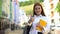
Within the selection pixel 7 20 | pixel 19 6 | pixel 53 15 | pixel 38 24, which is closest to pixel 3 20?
pixel 7 20

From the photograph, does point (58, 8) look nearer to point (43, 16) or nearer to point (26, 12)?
point (43, 16)

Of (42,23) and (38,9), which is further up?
(38,9)

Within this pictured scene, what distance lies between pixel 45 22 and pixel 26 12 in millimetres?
164

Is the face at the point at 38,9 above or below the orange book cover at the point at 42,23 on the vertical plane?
above

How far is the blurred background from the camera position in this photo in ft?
3.10

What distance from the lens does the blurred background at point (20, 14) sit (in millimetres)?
946

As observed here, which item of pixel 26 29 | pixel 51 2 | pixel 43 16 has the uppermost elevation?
pixel 51 2

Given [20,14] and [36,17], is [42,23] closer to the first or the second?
[36,17]

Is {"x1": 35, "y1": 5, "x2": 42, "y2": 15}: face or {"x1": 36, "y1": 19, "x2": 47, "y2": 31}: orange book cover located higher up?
{"x1": 35, "y1": 5, "x2": 42, "y2": 15}: face

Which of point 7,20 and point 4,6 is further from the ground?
point 4,6

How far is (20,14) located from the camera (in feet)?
3.16

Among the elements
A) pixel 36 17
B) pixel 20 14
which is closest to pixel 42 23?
pixel 36 17

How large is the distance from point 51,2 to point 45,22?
16 cm

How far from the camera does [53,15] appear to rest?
946 millimetres
